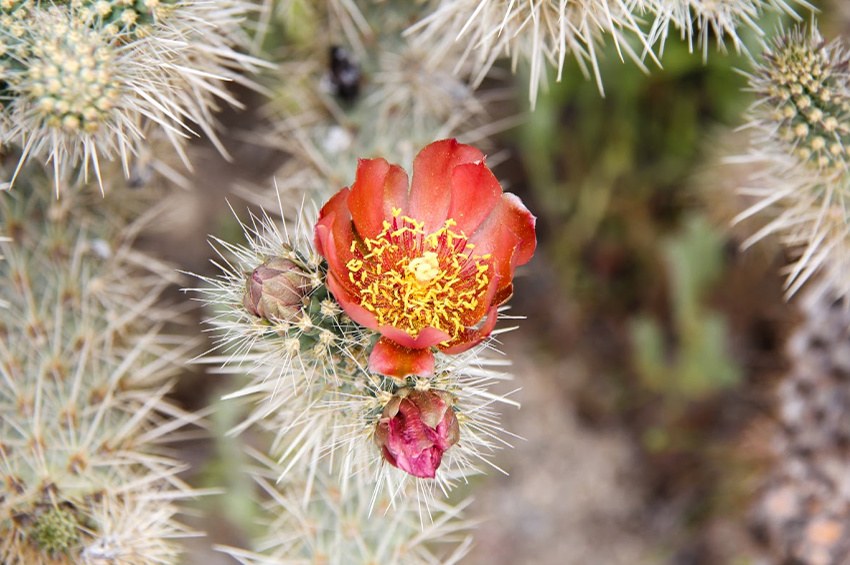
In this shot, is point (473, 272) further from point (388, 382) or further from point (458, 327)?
point (388, 382)

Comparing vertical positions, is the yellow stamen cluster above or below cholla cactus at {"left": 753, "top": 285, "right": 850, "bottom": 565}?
above

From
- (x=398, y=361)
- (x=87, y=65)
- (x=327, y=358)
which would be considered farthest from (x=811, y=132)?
(x=87, y=65)

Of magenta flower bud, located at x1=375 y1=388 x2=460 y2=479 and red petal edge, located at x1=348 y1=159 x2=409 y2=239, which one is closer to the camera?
magenta flower bud, located at x1=375 y1=388 x2=460 y2=479

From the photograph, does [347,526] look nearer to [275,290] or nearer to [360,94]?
[275,290]

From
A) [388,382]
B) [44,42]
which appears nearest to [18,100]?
[44,42]

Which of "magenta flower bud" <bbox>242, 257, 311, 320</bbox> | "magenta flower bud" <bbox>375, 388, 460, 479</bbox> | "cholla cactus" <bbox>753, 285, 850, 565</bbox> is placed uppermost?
"magenta flower bud" <bbox>242, 257, 311, 320</bbox>

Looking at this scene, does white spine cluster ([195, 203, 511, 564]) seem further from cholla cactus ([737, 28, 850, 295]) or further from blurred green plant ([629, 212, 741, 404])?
blurred green plant ([629, 212, 741, 404])

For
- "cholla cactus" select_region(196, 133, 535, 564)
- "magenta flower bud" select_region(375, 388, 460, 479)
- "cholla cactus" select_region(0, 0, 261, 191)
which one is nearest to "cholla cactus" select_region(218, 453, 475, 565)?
"cholla cactus" select_region(196, 133, 535, 564)

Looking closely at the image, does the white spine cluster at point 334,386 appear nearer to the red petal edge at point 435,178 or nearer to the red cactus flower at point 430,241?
the red cactus flower at point 430,241
